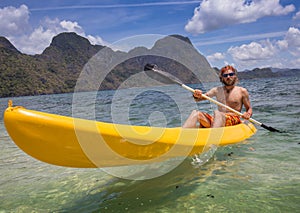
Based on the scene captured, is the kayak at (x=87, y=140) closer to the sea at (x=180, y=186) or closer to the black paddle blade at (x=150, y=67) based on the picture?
the sea at (x=180, y=186)

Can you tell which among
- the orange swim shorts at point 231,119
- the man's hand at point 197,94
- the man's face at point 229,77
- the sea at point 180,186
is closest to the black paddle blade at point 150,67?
the man's hand at point 197,94

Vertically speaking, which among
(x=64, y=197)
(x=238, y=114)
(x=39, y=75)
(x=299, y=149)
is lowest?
(x=299, y=149)

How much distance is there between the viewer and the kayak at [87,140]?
9.67 ft

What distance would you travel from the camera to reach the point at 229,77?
6098 millimetres

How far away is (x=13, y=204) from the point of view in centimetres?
379

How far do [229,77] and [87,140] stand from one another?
13.3 feet

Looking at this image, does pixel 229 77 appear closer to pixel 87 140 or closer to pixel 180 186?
pixel 180 186

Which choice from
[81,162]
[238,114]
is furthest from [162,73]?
[81,162]

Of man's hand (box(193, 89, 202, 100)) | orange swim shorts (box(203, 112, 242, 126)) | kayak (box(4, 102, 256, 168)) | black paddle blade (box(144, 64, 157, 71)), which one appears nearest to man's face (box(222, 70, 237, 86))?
orange swim shorts (box(203, 112, 242, 126))

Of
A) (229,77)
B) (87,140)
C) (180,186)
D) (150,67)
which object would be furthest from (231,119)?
(87,140)

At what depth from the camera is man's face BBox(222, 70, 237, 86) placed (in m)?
6.07

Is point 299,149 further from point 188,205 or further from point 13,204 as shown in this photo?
point 13,204

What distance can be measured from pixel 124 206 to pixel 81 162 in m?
0.81

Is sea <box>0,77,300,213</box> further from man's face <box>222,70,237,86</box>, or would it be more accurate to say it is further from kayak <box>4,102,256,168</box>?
man's face <box>222,70,237,86</box>
